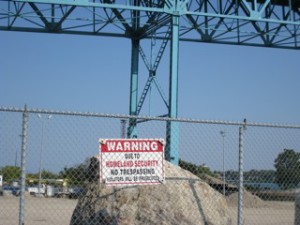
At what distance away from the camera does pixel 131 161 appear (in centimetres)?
794

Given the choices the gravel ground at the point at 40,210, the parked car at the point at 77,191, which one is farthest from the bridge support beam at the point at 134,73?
the parked car at the point at 77,191

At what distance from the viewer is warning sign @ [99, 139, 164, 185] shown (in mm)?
7844

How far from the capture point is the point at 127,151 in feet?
26.1

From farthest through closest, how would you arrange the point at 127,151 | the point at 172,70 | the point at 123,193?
the point at 172,70
the point at 123,193
the point at 127,151

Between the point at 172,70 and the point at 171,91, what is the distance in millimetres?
762

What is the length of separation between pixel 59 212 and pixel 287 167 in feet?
A: 52.0

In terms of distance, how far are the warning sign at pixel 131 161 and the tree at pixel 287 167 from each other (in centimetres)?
300

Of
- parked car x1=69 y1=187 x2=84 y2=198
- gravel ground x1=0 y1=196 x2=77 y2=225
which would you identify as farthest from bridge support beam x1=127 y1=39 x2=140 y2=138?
parked car x1=69 y1=187 x2=84 y2=198

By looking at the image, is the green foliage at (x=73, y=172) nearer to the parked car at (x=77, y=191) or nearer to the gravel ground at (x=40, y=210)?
the parked car at (x=77, y=191)

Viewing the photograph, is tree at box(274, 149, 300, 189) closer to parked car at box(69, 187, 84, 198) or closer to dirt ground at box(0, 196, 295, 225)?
parked car at box(69, 187, 84, 198)

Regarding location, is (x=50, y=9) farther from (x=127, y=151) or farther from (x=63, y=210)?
(x=127, y=151)

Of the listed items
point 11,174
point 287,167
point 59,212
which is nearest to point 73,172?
point 11,174

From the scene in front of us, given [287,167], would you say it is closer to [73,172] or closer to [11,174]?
[73,172]

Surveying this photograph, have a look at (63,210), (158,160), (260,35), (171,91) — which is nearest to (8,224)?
(63,210)
